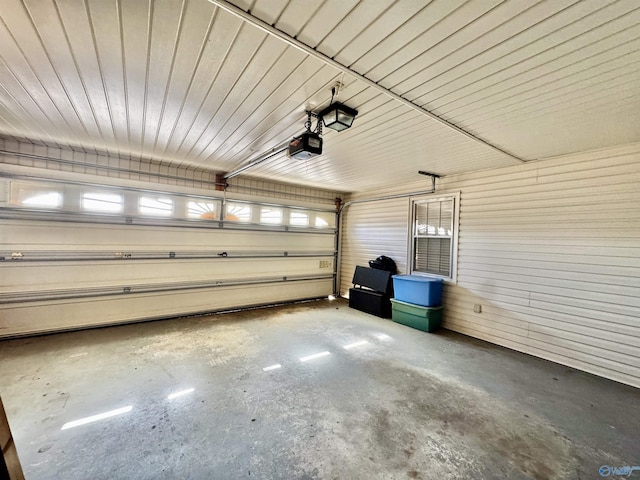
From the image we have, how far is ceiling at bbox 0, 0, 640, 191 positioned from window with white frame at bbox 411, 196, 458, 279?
1631 mm

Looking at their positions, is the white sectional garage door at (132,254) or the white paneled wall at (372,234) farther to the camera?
the white paneled wall at (372,234)

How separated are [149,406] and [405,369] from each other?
9.00 ft

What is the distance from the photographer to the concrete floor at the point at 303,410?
6.18 ft

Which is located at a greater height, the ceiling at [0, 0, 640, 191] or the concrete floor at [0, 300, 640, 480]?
the ceiling at [0, 0, 640, 191]

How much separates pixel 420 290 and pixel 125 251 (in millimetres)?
5164

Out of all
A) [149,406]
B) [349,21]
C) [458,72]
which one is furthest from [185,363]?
[458,72]

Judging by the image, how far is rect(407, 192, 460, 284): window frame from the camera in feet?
15.8

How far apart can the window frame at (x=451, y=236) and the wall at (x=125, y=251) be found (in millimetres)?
2709

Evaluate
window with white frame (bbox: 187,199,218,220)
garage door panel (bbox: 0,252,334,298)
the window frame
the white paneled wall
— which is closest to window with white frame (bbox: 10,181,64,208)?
garage door panel (bbox: 0,252,334,298)

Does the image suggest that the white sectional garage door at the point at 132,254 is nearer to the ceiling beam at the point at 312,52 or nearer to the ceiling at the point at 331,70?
the ceiling at the point at 331,70

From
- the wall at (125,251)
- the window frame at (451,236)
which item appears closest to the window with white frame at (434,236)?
the window frame at (451,236)

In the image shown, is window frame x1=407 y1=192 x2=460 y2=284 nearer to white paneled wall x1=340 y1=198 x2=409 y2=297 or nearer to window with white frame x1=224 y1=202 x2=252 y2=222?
white paneled wall x1=340 y1=198 x2=409 y2=297

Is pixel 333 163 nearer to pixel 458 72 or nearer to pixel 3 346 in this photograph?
pixel 458 72

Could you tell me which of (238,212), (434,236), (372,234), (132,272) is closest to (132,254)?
(132,272)
